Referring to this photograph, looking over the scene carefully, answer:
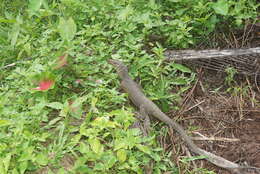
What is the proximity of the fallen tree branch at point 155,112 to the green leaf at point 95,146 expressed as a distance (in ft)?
2.71

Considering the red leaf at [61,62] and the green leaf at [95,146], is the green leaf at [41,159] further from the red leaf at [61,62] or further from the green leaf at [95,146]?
the red leaf at [61,62]

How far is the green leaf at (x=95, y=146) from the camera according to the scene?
8.43ft

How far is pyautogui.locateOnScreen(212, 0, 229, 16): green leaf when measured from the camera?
3.72 m

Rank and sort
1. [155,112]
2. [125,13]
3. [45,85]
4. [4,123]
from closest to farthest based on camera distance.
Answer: [4,123] → [45,85] → [155,112] → [125,13]

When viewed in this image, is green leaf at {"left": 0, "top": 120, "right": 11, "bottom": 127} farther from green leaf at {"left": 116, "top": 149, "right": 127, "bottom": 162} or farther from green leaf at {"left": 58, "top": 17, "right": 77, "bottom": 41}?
green leaf at {"left": 58, "top": 17, "right": 77, "bottom": 41}

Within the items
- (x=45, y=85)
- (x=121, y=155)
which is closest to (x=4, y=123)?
(x=45, y=85)

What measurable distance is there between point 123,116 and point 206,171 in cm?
88

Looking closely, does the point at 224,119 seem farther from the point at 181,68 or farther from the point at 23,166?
the point at 23,166

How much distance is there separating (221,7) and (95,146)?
2.16 meters

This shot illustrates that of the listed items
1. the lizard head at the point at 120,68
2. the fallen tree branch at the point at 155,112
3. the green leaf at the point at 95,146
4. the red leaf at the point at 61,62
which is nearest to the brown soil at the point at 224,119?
the fallen tree branch at the point at 155,112

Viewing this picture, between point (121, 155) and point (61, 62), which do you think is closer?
point (121, 155)

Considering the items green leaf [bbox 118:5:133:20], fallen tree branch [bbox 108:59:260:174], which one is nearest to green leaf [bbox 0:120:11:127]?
fallen tree branch [bbox 108:59:260:174]

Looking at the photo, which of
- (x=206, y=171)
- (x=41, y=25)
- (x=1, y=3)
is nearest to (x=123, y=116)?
(x=206, y=171)

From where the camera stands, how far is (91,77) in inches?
135
